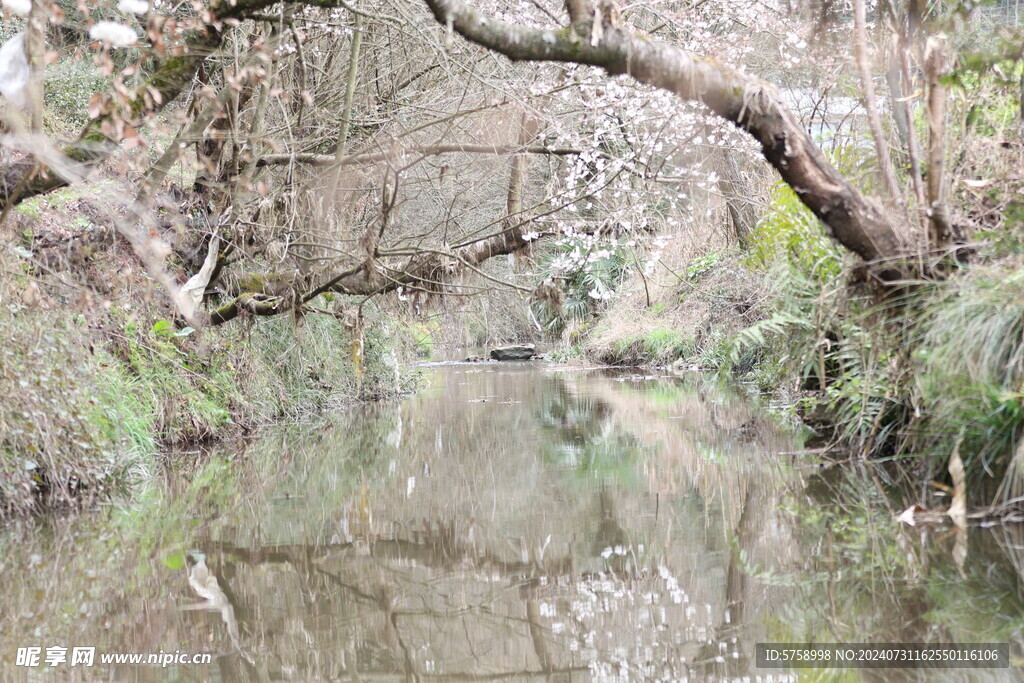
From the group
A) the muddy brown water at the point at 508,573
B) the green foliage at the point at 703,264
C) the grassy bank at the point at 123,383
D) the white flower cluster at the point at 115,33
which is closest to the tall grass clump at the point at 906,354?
the muddy brown water at the point at 508,573

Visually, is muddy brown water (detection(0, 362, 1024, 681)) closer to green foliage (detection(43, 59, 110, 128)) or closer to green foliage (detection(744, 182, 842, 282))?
green foliage (detection(744, 182, 842, 282))

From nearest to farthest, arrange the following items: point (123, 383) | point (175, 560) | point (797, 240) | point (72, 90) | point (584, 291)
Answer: point (175, 560) → point (797, 240) → point (123, 383) → point (72, 90) → point (584, 291)

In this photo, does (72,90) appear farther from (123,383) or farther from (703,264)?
(703,264)

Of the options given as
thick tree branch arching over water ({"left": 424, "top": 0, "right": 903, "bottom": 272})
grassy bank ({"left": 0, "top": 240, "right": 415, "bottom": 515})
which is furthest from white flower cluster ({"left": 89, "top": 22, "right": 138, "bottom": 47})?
grassy bank ({"left": 0, "top": 240, "right": 415, "bottom": 515})

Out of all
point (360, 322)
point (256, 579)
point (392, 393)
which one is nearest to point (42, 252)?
point (360, 322)

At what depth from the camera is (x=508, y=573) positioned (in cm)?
394

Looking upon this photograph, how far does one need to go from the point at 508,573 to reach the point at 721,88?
2719 millimetres

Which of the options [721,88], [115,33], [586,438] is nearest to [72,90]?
[586,438]

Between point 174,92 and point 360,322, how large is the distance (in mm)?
4968

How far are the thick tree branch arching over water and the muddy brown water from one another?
1.42m

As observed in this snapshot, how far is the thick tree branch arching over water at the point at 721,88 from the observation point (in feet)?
15.5

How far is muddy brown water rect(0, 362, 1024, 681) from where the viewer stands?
2.93 metres

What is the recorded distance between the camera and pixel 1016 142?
5.03 m

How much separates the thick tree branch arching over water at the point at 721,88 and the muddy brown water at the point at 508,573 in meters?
1.42
